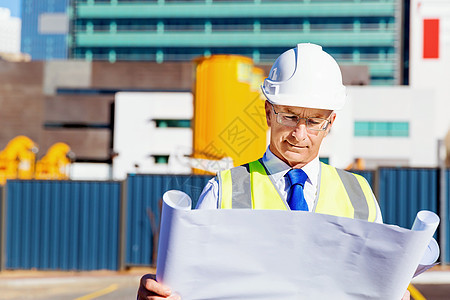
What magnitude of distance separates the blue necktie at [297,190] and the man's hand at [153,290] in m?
0.61

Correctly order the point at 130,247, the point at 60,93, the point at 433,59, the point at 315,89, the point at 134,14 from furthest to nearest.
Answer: the point at 134,14
the point at 433,59
the point at 60,93
the point at 130,247
the point at 315,89

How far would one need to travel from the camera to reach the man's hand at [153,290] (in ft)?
6.64

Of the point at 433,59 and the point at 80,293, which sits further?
the point at 433,59

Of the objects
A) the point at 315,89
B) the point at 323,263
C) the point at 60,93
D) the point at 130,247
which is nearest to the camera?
the point at 323,263

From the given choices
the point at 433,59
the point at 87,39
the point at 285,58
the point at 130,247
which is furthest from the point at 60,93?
the point at 285,58

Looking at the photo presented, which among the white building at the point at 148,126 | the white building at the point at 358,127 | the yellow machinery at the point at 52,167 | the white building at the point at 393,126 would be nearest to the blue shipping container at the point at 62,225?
the yellow machinery at the point at 52,167

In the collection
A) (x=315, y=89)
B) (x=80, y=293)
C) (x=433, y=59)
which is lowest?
(x=80, y=293)

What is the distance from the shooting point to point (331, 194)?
2.45 metres

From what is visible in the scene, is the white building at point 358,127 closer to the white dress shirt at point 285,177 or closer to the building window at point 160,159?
the building window at point 160,159

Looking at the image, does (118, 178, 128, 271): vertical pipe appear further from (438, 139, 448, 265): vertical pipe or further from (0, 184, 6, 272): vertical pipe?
(438, 139, 448, 265): vertical pipe

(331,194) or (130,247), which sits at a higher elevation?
(331,194)

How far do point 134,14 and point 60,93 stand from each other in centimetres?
2280

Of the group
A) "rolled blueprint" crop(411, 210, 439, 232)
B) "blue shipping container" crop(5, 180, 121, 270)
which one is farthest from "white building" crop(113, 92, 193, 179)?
"rolled blueprint" crop(411, 210, 439, 232)

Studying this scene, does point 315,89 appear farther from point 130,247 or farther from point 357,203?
point 130,247
